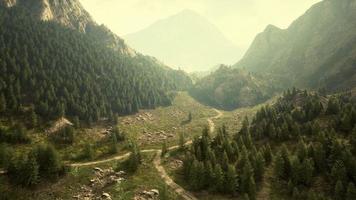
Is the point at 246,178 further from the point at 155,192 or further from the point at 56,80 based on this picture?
the point at 56,80

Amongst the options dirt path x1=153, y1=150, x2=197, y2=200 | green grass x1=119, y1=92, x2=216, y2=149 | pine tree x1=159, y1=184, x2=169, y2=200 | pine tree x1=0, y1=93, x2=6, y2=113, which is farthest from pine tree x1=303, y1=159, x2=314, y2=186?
pine tree x1=0, y1=93, x2=6, y2=113

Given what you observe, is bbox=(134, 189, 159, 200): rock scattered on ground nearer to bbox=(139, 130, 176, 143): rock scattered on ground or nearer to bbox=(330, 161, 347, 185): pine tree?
bbox=(330, 161, 347, 185): pine tree

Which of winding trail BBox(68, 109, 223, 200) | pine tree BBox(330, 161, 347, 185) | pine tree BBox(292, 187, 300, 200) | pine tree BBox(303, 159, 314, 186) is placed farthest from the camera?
winding trail BBox(68, 109, 223, 200)

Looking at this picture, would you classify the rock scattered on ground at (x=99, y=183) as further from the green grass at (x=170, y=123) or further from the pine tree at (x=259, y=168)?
the pine tree at (x=259, y=168)

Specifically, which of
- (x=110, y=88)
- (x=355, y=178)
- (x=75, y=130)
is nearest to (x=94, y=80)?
(x=110, y=88)

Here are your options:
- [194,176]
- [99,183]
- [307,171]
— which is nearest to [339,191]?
[307,171]

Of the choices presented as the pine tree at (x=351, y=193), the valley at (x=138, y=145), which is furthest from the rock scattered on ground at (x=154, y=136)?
the pine tree at (x=351, y=193)
